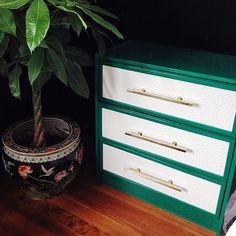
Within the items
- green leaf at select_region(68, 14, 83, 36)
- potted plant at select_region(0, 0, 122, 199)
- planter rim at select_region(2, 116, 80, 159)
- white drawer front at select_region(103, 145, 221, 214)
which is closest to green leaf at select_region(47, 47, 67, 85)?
potted plant at select_region(0, 0, 122, 199)

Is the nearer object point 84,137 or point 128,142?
point 128,142

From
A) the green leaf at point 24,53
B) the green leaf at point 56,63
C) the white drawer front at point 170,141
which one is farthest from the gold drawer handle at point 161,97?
the green leaf at point 24,53

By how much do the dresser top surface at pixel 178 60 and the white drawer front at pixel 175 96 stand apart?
40mm

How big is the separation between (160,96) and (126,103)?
0.53 feet

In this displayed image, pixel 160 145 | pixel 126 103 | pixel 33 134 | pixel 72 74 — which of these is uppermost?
pixel 72 74

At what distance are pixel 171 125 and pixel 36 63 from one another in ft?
1.71

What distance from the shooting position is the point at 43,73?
1120mm

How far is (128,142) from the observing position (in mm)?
1326

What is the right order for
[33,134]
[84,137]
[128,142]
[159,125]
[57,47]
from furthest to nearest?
[84,137] < [33,134] < [128,142] < [159,125] < [57,47]

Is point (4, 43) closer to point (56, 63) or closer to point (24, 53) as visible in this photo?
point (24, 53)

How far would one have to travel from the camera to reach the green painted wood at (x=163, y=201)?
1.27 m

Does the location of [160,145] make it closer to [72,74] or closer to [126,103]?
[126,103]

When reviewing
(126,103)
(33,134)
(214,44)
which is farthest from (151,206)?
(214,44)

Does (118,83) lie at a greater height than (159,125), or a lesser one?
greater
